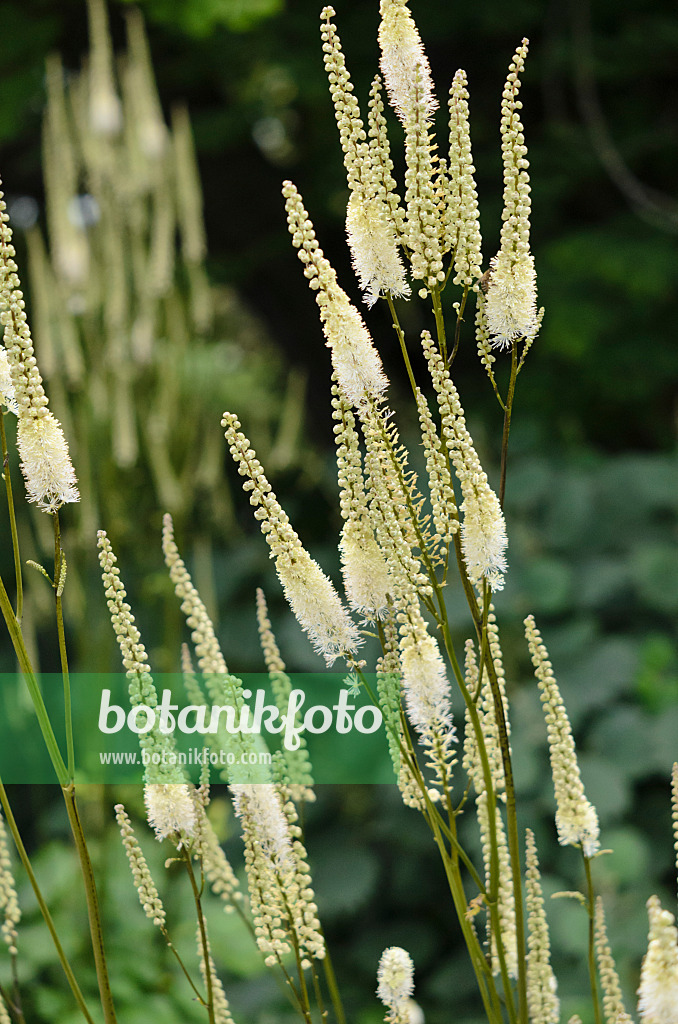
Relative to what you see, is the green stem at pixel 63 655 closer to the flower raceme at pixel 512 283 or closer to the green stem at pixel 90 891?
the green stem at pixel 90 891

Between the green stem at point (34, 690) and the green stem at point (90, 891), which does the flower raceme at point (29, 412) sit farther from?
the green stem at point (90, 891)

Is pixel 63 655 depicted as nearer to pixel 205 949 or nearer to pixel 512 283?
pixel 205 949

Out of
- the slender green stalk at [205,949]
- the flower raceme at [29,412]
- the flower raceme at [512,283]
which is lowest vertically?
the slender green stalk at [205,949]

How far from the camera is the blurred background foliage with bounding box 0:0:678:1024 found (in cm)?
175

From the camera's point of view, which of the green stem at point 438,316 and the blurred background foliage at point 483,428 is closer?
the green stem at point 438,316

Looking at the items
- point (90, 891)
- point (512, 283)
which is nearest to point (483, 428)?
point (512, 283)

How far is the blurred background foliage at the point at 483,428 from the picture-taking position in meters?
1.75

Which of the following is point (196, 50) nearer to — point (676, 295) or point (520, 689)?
point (676, 295)

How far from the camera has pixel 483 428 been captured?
9.12 feet

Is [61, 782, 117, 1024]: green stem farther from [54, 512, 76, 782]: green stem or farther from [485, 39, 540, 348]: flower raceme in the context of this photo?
[485, 39, 540, 348]: flower raceme

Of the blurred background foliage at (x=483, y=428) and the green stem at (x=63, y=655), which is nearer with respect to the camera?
the green stem at (x=63, y=655)

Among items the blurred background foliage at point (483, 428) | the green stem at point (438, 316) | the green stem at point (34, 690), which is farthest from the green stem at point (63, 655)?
the blurred background foliage at point (483, 428)

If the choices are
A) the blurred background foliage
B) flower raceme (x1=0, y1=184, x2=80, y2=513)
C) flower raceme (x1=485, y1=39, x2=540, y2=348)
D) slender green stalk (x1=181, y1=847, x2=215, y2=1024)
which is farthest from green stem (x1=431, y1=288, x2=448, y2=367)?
the blurred background foliage

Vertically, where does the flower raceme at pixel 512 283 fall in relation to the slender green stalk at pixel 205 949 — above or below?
above
